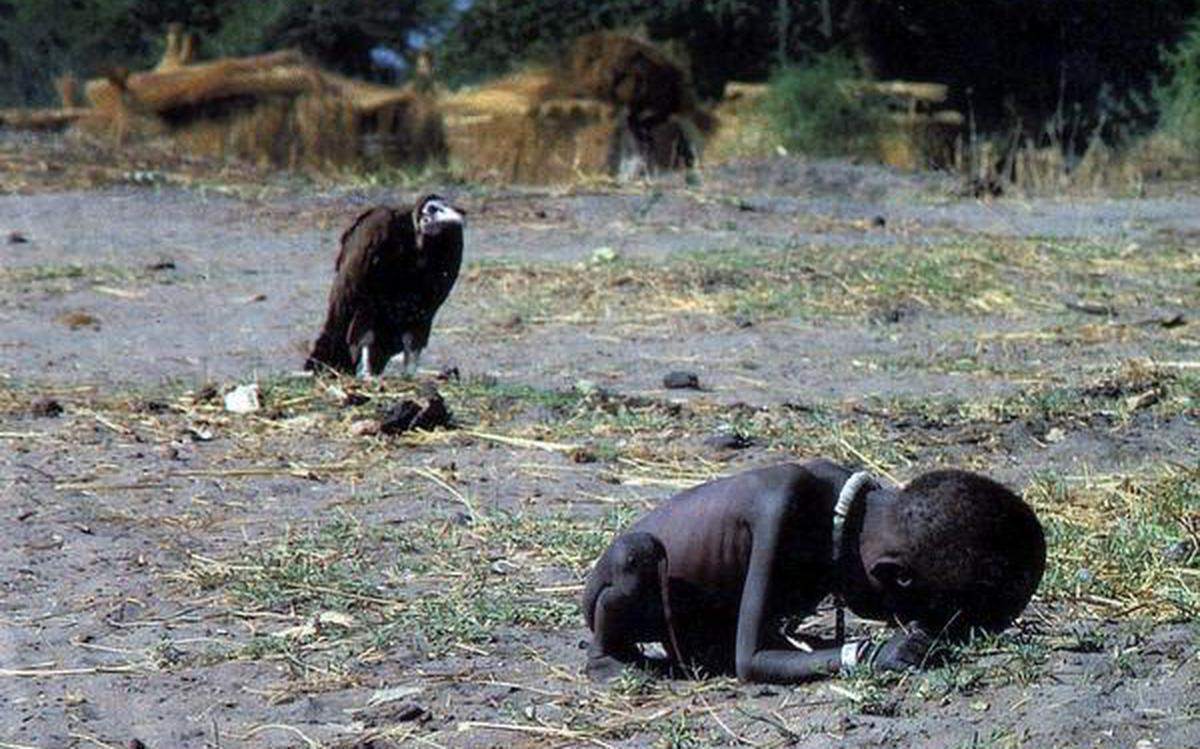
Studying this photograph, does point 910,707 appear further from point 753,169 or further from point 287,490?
point 753,169

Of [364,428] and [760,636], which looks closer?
[760,636]

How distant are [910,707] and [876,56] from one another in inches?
1079

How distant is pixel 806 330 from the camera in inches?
481

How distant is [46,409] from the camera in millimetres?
9156

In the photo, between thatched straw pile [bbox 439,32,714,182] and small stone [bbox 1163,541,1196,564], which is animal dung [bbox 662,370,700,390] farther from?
thatched straw pile [bbox 439,32,714,182]

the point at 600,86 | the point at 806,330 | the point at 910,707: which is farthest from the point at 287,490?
the point at 600,86

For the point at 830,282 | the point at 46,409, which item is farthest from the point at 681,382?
the point at 830,282

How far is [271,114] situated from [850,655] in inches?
766

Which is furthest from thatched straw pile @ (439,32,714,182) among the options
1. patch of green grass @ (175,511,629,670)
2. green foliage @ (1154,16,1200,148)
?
patch of green grass @ (175,511,629,670)

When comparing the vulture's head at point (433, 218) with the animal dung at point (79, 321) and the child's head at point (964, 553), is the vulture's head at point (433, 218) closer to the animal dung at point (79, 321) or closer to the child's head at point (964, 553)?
the animal dung at point (79, 321)

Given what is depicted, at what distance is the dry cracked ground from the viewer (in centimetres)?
511

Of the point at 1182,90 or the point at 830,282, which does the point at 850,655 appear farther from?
the point at 1182,90

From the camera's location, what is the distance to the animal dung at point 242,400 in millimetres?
9109

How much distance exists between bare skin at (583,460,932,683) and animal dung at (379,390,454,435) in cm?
322
